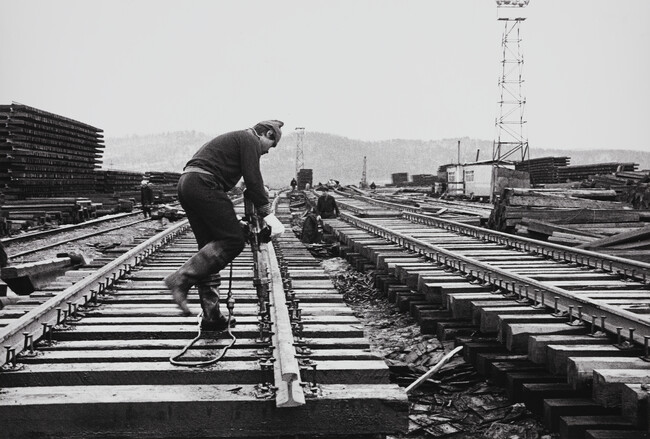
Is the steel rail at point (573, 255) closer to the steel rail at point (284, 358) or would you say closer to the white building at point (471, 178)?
the steel rail at point (284, 358)

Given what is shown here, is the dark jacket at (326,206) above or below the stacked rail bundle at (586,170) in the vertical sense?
below

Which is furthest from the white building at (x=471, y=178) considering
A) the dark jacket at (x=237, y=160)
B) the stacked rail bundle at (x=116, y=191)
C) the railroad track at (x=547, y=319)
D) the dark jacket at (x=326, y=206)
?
the dark jacket at (x=237, y=160)

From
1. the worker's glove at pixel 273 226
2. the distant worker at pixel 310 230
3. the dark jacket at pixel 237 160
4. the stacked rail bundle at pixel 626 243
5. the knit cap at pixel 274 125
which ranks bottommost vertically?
the distant worker at pixel 310 230

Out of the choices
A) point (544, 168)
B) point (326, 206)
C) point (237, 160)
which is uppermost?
point (544, 168)

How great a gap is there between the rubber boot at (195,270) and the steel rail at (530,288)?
8.71 feet

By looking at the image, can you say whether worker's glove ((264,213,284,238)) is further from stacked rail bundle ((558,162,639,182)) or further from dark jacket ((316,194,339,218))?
stacked rail bundle ((558,162,639,182))

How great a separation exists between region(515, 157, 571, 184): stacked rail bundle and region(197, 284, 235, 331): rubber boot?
128ft

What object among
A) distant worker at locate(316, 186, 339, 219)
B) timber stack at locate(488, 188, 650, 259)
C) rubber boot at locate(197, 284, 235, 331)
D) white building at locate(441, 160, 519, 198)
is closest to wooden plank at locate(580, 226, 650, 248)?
timber stack at locate(488, 188, 650, 259)

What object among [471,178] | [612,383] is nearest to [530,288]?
[612,383]

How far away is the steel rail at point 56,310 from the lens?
4.19 metres

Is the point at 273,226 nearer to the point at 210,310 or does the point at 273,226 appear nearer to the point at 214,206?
the point at 214,206

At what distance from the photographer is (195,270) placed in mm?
4465

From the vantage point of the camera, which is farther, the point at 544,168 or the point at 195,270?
the point at 544,168

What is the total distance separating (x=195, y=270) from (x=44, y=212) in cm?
1615
